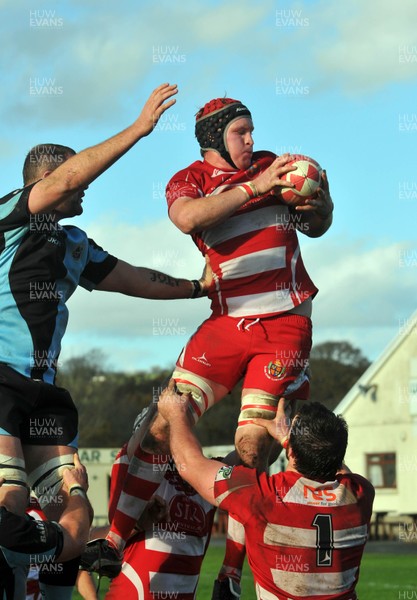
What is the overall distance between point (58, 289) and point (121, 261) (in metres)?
1.38

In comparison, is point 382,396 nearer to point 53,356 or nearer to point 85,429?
point 85,429

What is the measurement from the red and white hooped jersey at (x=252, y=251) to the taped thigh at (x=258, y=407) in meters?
0.67

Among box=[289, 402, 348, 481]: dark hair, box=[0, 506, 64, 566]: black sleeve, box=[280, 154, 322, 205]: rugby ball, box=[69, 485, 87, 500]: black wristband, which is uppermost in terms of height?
box=[280, 154, 322, 205]: rugby ball

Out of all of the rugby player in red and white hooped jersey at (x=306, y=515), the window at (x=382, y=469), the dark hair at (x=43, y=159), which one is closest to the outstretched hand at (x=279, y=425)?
the rugby player in red and white hooped jersey at (x=306, y=515)

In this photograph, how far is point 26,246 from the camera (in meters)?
7.72

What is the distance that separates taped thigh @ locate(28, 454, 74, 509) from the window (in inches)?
→ 1633

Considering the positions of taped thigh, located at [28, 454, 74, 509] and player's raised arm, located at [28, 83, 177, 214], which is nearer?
player's raised arm, located at [28, 83, 177, 214]

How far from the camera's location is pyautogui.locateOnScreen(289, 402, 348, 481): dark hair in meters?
6.55

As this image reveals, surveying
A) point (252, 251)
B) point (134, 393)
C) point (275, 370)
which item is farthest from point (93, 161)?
point (134, 393)

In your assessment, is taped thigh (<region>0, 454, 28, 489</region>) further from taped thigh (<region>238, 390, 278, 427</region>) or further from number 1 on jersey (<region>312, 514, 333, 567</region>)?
number 1 on jersey (<region>312, 514, 333, 567</region>)

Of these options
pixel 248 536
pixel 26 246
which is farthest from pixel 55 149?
pixel 248 536

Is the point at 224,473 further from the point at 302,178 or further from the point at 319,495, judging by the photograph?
the point at 302,178

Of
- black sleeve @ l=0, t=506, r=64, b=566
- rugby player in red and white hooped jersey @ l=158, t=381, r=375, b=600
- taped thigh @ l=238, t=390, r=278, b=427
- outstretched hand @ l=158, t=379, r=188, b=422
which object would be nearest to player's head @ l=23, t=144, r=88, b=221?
outstretched hand @ l=158, t=379, r=188, b=422

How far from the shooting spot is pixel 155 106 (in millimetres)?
7348
